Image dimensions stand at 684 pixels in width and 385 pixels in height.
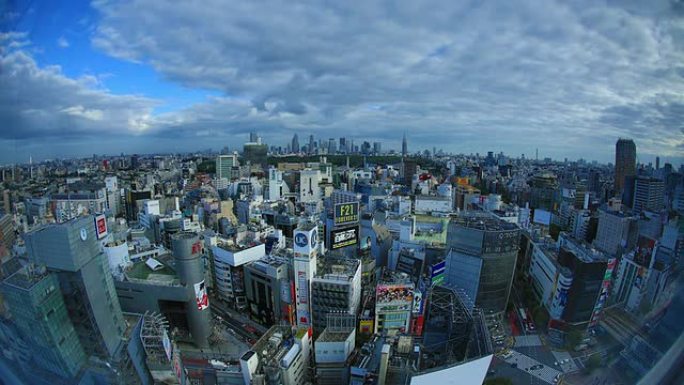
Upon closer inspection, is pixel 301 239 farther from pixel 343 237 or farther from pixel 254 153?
pixel 254 153

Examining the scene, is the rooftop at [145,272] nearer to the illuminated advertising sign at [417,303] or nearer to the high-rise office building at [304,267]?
the high-rise office building at [304,267]

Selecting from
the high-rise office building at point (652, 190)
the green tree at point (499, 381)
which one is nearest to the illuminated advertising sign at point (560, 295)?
the high-rise office building at point (652, 190)

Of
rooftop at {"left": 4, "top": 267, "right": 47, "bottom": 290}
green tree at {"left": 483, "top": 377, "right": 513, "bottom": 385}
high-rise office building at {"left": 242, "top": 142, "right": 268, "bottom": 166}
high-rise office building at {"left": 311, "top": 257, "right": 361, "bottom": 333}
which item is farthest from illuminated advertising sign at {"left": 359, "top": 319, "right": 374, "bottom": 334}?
high-rise office building at {"left": 242, "top": 142, "right": 268, "bottom": 166}

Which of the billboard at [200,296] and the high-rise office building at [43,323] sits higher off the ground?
the high-rise office building at [43,323]

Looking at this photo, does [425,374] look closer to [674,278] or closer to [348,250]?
[674,278]

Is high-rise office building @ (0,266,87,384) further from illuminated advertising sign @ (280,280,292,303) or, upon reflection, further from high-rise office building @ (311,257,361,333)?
high-rise office building @ (311,257,361,333)
